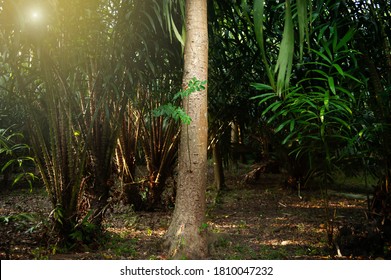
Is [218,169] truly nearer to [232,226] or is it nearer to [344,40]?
[232,226]

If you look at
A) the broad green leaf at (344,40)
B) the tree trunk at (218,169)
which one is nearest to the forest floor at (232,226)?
the tree trunk at (218,169)

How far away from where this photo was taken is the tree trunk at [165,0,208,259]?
210 cm

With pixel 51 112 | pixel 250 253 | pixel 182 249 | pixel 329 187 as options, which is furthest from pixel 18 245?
pixel 329 187

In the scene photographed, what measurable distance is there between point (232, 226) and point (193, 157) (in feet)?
4.12

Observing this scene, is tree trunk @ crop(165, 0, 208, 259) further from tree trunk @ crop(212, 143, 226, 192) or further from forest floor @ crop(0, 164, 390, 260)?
tree trunk @ crop(212, 143, 226, 192)

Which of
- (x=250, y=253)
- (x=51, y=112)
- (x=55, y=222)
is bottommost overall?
(x=250, y=253)

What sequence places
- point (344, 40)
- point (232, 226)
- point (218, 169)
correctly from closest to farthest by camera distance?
point (344, 40), point (232, 226), point (218, 169)

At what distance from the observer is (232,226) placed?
315 centimetres

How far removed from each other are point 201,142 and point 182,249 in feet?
1.91

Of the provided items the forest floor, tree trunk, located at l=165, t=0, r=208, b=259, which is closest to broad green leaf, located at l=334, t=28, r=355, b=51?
tree trunk, located at l=165, t=0, r=208, b=259

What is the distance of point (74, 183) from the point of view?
231 centimetres

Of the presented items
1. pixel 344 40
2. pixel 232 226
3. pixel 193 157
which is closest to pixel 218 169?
pixel 232 226

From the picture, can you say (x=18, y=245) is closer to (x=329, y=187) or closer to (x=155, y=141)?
(x=155, y=141)

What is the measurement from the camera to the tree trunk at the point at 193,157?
6.89 feet
